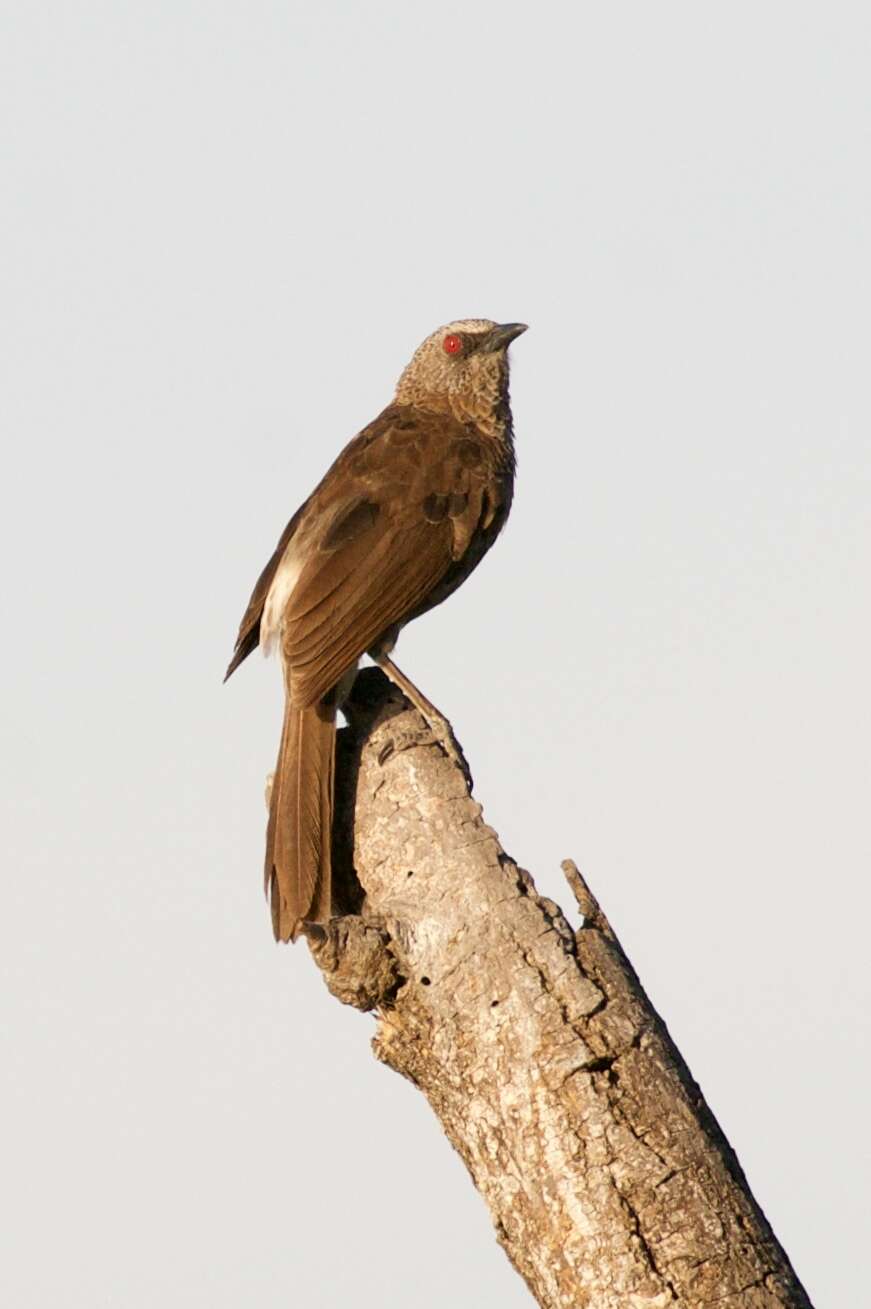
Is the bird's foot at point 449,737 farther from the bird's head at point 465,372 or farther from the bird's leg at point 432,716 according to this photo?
the bird's head at point 465,372

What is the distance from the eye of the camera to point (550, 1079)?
4094mm

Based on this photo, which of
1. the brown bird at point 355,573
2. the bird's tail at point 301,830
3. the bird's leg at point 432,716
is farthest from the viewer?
the bird's leg at point 432,716

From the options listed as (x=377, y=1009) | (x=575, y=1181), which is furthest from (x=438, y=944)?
(x=575, y=1181)

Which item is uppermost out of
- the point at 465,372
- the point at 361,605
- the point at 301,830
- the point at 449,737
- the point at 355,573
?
the point at 465,372

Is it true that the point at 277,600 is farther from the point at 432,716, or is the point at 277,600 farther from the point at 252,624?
the point at 432,716

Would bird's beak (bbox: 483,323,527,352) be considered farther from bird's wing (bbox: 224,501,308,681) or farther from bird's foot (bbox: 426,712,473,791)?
bird's foot (bbox: 426,712,473,791)

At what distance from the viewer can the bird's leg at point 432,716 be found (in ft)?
19.9

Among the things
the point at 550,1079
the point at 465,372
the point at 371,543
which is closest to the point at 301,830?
the point at 550,1079

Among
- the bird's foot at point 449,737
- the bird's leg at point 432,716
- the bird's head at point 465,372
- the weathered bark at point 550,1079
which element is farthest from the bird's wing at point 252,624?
the weathered bark at point 550,1079

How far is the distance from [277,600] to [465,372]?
2462 millimetres

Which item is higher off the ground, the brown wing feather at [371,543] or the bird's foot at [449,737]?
the brown wing feather at [371,543]

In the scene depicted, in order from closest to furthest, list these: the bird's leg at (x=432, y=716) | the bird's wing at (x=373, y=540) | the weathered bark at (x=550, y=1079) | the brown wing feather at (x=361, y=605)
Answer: the weathered bark at (x=550, y=1079)
the bird's leg at (x=432, y=716)
the brown wing feather at (x=361, y=605)
the bird's wing at (x=373, y=540)

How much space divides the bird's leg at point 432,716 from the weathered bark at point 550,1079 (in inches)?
44.7

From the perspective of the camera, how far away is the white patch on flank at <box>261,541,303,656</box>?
7.04 meters
